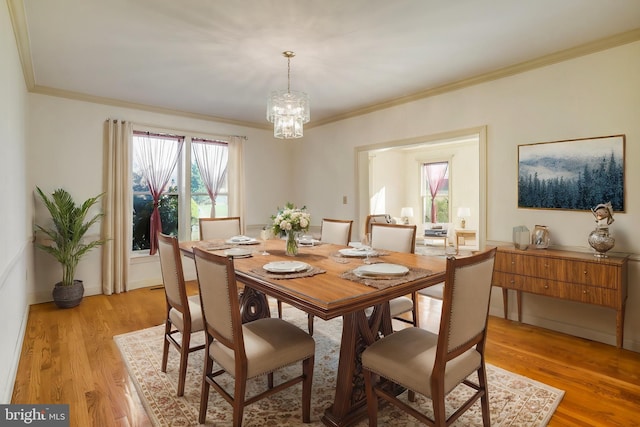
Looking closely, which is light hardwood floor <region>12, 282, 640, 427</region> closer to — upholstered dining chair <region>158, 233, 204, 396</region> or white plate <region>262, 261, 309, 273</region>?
upholstered dining chair <region>158, 233, 204, 396</region>

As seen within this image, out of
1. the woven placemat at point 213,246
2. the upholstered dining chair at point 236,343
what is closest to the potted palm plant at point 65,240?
the woven placemat at point 213,246

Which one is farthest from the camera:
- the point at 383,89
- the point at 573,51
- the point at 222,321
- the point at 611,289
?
the point at 383,89

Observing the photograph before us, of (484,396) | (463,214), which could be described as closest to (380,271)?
(484,396)

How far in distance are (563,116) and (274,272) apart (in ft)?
10.2

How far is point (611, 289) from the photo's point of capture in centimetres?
273

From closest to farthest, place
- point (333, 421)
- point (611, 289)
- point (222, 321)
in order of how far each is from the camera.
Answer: point (222, 321) < point (333, 421) < point (611, 289)

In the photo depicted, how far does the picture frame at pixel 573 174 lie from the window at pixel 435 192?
17.9 feet

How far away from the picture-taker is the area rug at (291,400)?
198 centimetres

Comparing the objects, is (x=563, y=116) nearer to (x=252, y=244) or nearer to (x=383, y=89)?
(x=383, y=89)

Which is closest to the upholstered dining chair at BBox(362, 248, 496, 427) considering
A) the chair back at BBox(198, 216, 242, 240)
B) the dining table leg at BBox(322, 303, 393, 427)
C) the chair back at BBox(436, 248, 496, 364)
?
the chair back at BBox(436, 248, 496, 364)

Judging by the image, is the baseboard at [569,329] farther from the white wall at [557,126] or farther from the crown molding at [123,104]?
the crown molding at [123,104]

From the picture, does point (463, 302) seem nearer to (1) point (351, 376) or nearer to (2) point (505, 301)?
(1) point (351, 376)

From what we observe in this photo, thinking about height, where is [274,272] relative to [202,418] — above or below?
above

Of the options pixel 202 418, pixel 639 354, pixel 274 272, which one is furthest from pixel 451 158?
pixel 202 418
